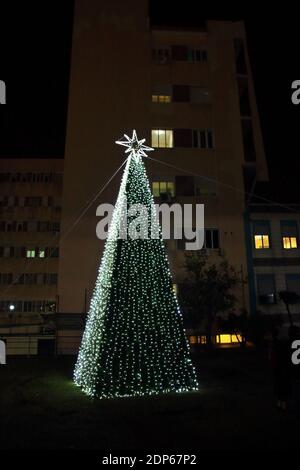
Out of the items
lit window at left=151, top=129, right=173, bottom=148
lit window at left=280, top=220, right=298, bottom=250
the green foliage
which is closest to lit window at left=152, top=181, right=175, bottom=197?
lit window at left=151, top=129, right=173, bottom=148

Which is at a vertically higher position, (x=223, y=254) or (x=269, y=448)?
(x=223, y=254)

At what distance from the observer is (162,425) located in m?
7.31

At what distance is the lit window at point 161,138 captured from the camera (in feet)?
74.3

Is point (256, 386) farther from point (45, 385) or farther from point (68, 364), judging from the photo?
point (68, 364)

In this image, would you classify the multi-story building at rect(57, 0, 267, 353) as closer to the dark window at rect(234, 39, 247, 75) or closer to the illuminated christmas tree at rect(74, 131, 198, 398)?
the dark window at rect(234, 39, 247, 75)

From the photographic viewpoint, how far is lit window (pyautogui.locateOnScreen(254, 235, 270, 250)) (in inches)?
845

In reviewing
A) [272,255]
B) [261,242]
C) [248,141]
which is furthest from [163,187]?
[272,255]

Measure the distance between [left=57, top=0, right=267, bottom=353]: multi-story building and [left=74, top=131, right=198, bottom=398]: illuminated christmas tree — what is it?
953cm

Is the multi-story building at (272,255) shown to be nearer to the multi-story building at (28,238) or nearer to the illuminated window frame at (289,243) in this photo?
the illuminated window frame at (289,243)

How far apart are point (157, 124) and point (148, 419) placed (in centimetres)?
1848

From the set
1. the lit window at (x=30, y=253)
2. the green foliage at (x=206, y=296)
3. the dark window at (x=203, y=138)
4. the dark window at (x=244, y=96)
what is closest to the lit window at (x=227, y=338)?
the green foliage at (x=206, y=296)

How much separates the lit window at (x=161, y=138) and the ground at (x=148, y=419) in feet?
47.8
